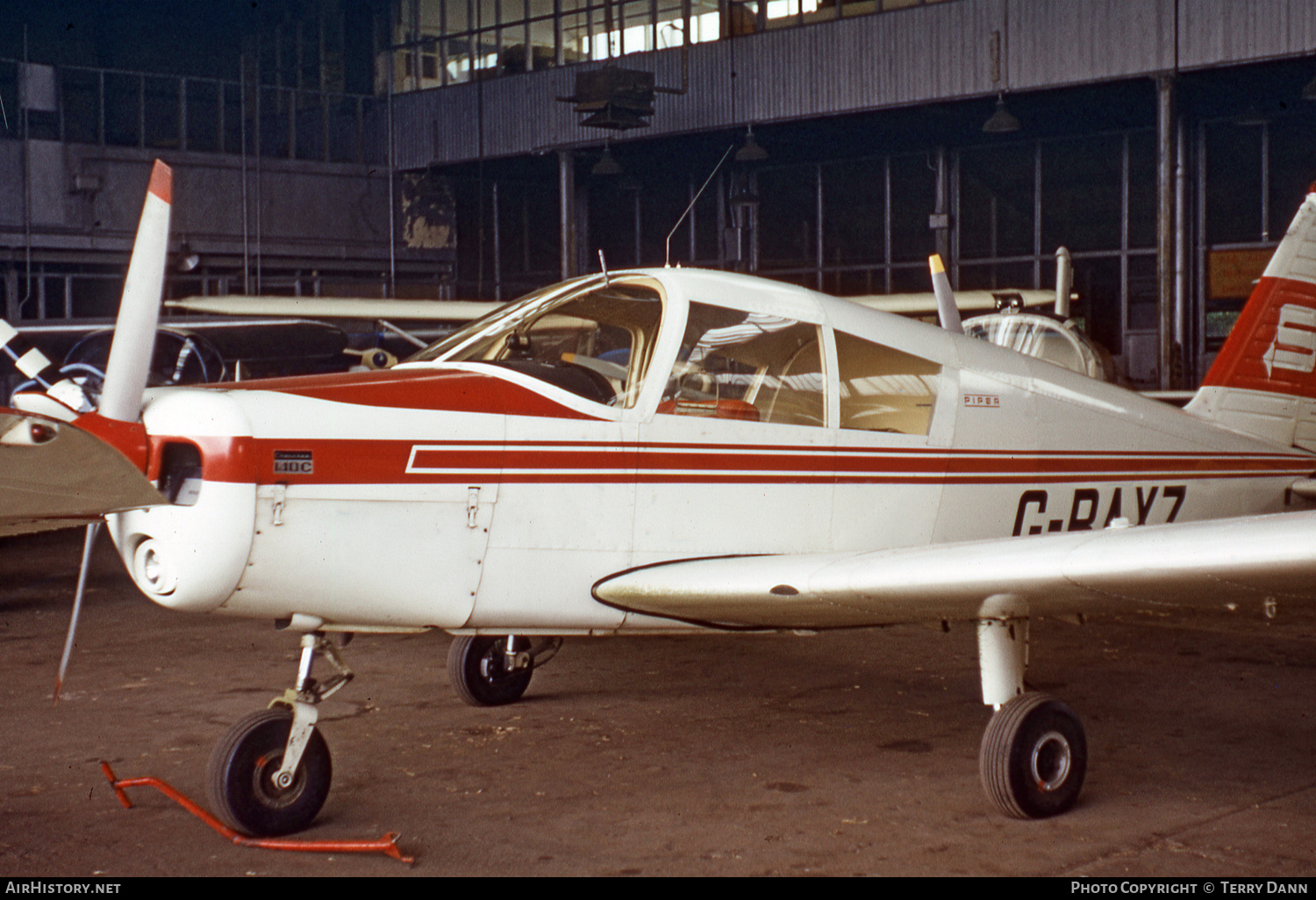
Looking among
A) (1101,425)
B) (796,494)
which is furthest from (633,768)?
(1101,425)

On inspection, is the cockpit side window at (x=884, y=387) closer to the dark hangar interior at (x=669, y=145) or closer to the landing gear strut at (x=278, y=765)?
the landing gear strut at (x=278, y=765)

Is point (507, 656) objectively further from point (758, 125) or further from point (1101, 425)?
point (758, 125)

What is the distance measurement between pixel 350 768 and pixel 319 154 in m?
23.4

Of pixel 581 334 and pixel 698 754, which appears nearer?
pixel 581 334

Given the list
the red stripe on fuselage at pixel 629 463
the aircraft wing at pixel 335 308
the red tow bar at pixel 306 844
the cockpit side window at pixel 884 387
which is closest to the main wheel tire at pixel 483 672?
the red tow bar at pixel 306 844

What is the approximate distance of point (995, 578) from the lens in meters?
3.84

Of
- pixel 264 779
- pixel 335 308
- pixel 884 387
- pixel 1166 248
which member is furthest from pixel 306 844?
pixel 1166 248

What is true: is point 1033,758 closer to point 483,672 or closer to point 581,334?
point 581,334

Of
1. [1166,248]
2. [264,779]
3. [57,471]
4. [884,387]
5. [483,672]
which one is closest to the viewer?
[57,471]

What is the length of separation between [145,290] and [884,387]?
8.28 feet

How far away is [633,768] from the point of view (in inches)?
188

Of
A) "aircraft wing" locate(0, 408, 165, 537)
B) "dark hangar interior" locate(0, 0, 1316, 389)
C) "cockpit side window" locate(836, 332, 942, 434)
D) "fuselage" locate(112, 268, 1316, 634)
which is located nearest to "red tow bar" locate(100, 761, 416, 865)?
"fuselage" locate(112, 268, 1316, 634)

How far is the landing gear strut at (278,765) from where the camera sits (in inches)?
155

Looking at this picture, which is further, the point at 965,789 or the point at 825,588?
the point at 965,789
